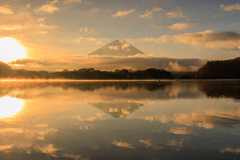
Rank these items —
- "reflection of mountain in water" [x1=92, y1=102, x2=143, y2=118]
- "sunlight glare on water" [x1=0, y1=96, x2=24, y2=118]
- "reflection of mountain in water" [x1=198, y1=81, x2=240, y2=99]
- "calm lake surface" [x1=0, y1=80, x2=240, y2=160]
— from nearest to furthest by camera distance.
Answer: "calm lake surface" [x1=0, y1=80, x2=240, y2=160]
"sunlight glare on water" [x1=0, y1=96, x2=24, y2=118]
"reflection of mountain in water" [x1=92, y1=102, x2=143, y2=118]
"reflection of mountain in water" [x1=198, y1=81, x2=240, y2=99]

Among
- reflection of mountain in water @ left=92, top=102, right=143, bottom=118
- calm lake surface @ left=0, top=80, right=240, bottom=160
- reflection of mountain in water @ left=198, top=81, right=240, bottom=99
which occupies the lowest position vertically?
calm lake surface @ left=0, top=80, right=240, bottom=160

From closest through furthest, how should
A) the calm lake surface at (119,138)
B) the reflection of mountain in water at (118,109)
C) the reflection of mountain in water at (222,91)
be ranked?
the calm lake surface at (119,138) < the reflection of mountain in water at (118,109) < the reflection of mountain in water at (222,91)

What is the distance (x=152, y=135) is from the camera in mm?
13359

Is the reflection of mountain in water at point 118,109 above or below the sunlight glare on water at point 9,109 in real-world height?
below

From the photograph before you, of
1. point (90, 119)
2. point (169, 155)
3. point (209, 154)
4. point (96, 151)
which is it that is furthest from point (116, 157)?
point (90, 119)

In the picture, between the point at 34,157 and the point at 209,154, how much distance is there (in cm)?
836

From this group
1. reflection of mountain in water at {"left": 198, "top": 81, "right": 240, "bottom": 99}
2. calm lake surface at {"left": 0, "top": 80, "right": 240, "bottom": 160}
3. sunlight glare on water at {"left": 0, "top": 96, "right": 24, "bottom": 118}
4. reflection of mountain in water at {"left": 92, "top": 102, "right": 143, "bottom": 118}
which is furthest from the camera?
reflection of mountain in water at {"left": 198, "top": 81, "right": 240, "bottom": 99}

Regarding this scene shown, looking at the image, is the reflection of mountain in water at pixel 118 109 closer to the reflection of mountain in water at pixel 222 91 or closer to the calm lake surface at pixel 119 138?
the calm lake surface at pixel 119 138

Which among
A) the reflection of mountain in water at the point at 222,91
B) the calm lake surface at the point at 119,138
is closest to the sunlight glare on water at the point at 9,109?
the calm lake surface at the point at 119,138

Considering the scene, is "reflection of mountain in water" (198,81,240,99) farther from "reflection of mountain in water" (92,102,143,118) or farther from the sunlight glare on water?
the sunlight glare on water

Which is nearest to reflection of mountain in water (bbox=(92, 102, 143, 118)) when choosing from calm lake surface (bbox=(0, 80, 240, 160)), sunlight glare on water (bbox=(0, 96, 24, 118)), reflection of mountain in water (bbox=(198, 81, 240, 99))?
calm lake surface (bbox=(0, 80, 240, 160))

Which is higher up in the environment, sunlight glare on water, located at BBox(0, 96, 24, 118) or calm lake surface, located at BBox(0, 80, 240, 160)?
sunlight glare on water, located at BBox(0, 96, 24, 118)

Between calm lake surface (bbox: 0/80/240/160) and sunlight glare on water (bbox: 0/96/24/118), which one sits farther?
sunlight glare on water (bbox: 0/96/24/118)

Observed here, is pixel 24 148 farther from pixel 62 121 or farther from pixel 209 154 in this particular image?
pixel 209 154
